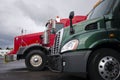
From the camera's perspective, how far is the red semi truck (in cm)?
1154

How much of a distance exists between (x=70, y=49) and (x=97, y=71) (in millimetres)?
813

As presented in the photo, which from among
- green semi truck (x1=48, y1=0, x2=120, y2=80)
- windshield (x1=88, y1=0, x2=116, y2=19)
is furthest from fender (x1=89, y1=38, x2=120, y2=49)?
windshield (x1=88, y1=0, x2=116, y2=19)

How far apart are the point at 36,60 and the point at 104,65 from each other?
595 cm

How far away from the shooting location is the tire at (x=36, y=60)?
1137 cm

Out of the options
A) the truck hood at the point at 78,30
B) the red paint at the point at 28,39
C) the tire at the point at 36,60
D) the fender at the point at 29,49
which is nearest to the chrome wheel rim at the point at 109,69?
the truck hood at the point at 78,30

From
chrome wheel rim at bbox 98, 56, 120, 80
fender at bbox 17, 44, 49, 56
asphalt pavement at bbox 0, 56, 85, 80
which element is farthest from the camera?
fender at bbox 17, 44, 49, 56

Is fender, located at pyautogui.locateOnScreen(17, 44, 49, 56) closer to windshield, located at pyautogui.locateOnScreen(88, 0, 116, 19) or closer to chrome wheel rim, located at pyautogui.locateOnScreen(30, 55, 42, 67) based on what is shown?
chrome wheel rim, located at pyautogui.locateOnScreen(30, 55, 42, 67)

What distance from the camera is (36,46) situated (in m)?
11.8

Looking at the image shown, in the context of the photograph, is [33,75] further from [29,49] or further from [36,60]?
[29,49]

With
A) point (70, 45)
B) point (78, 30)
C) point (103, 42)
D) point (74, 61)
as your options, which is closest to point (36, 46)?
point (78, 30)

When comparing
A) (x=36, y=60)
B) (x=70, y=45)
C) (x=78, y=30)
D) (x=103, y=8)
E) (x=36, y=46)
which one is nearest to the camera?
(x=70, y=45)

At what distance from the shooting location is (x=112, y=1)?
6.71 metres

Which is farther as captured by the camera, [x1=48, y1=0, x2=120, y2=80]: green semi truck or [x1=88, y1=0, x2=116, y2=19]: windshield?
[x1=88, y1=0, x2=116, y2=19]: windshield

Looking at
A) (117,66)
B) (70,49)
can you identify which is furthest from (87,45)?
(117,66)
